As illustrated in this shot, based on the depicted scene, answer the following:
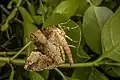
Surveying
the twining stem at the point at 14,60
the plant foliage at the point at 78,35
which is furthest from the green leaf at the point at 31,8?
the twining stem at the point at 14,60

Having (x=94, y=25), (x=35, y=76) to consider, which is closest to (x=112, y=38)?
(x=94, y=25)

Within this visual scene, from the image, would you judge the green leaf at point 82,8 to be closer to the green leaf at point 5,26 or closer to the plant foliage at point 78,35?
the plant foliage at point 78,35

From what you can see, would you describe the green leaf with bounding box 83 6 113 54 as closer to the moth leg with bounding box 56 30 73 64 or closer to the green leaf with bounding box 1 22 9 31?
the moth leg with bounding box 56 30 73 64

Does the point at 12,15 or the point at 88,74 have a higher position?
the point at 12,15

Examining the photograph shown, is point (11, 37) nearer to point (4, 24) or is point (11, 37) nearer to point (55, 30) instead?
point (4, 24)

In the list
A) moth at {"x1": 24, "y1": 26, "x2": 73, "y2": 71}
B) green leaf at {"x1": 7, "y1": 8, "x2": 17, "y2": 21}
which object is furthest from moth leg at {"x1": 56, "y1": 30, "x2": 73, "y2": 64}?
green leaf at {"x1": 7, "y1": 8, "x2": 17, "y2": 21}

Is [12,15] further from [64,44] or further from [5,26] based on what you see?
[64,44]

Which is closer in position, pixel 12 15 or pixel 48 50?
pixel 48 50

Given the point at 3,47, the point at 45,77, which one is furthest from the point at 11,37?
the point at 45,77
